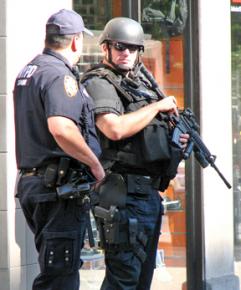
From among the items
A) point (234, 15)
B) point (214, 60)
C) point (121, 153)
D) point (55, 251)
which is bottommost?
point (55, 251)

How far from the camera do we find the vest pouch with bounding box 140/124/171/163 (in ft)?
13.8

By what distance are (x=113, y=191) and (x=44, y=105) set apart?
68 cm

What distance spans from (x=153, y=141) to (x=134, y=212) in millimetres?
430

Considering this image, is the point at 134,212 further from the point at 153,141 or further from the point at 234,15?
the point at 234,15

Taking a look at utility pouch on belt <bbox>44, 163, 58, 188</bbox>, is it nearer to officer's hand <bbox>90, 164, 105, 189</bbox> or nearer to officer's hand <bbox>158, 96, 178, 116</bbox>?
officer's hand <bbox>90, 164, 105, 189</bbox>

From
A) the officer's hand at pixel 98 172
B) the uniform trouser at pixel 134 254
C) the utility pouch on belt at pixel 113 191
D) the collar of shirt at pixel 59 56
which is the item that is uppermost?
the collar of shirt at pixel 59 56

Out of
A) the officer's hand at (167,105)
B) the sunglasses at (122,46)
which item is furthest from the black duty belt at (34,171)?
the sunglasses at (122,46)

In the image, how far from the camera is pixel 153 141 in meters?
4.26

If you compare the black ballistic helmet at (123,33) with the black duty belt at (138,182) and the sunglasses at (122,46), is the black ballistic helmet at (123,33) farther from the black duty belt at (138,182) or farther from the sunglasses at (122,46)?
the black duty belt at (138,182)

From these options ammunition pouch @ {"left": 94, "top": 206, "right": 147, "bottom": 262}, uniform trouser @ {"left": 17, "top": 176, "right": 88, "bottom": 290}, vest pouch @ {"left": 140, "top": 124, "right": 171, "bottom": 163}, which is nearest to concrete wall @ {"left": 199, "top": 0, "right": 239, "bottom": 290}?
vest pouch @ {"left": 140, "top": 124, "right": 171, "bottom": 163}

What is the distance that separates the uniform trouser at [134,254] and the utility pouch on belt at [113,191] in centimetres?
5

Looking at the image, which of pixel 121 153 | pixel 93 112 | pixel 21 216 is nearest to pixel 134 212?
pixel 121 153

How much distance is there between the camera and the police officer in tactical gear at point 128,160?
419 cm

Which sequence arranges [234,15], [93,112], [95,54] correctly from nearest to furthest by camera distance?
[93,112]
[95,54]
[234,15]
